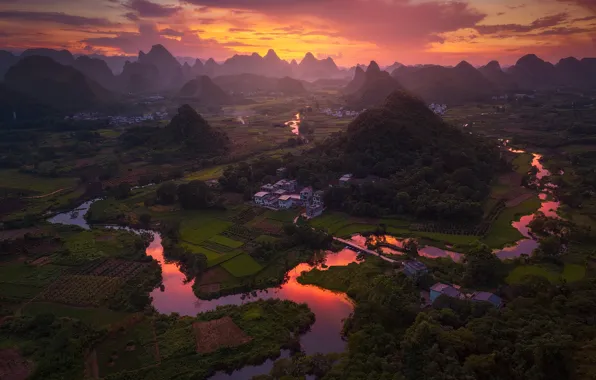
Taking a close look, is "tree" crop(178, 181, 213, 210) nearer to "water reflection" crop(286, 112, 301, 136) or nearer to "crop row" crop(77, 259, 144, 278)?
"crop row" crop(77, 259, 144, 278)

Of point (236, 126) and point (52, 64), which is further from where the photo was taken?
point (52, 64)

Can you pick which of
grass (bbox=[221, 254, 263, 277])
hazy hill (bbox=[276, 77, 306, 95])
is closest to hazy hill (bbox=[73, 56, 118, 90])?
hazy hill (bbox=[276, 77, 306, 95])

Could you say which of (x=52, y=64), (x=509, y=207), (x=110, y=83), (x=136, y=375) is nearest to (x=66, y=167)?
(x=136, y=375)

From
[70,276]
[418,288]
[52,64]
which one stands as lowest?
[70,276]

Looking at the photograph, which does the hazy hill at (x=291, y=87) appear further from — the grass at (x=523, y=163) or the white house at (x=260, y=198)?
the white house at (x=260, y=198)

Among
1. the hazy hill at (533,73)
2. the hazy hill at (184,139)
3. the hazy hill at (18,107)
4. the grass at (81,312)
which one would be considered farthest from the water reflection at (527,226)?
the hazy hill at (533,73)

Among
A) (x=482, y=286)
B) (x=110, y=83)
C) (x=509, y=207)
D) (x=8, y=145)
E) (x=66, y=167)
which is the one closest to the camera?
(x=482, y=286)

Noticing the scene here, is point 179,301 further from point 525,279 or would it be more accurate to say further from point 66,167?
point 66,167
